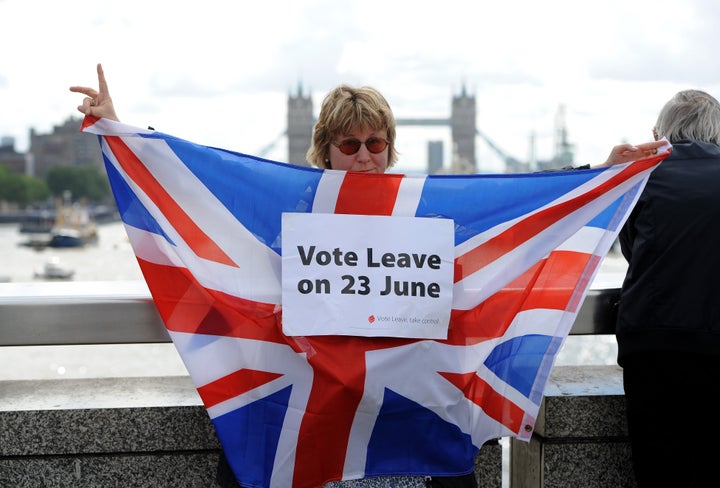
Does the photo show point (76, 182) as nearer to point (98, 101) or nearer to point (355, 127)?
point (98, 101)

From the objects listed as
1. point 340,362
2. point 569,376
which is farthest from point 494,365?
point 569,376

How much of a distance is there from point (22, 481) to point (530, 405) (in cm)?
117

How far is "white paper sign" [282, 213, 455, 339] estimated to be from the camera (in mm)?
1932

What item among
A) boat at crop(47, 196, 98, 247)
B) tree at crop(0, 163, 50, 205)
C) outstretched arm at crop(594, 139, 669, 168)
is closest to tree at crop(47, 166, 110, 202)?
tree at crop(0, 163, 50, 205)

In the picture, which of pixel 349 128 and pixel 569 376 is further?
pixel 569 376

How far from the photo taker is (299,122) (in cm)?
8281

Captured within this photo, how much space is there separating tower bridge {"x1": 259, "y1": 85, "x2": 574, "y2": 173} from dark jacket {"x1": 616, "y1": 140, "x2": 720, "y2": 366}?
66.9 meters

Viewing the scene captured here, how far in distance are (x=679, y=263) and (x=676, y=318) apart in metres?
0.12

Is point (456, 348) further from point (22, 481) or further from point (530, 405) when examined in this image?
point (22, 481)

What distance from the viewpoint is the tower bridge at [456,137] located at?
75.6 metres

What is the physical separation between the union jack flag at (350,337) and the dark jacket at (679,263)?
9 cm

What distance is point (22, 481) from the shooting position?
2.17 m

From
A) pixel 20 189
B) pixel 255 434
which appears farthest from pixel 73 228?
pixel 255 434

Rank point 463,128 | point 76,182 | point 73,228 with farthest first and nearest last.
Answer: point 463,128, point 76,182, point 73,228
